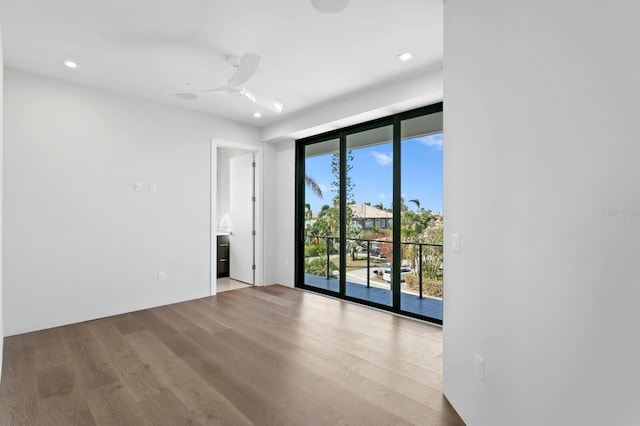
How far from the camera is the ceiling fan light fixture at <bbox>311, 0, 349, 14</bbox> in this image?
2211 mm

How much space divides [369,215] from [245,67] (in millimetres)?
2638

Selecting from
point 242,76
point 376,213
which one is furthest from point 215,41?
point 376,213

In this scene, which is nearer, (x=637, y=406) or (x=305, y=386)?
(x=637, y=406)

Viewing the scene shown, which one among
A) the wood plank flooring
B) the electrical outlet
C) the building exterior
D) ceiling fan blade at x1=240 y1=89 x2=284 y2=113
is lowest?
the wood plank flooring

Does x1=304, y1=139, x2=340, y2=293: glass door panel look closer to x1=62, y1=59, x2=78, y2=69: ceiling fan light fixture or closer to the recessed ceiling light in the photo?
the recessed ceiling light

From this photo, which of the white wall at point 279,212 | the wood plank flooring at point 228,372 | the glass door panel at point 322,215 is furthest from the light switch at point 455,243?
the white wall at point 279,212

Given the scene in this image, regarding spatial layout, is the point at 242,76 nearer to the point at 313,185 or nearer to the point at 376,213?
the point at 376,213

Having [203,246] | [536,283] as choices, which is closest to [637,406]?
[536,283]

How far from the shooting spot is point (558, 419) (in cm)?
113

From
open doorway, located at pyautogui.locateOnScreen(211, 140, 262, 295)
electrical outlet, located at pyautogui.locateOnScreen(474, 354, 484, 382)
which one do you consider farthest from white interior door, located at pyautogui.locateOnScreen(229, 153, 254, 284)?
electrical outlet, located at pyautogui.locateOnScreen(474, 354, 484, 382)

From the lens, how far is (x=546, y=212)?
1.22 metres

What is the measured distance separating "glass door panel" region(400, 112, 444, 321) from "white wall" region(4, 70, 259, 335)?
2998 millimetres

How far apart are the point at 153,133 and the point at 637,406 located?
4960 millimetres

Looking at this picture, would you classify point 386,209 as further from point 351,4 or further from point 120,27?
point 120,27
